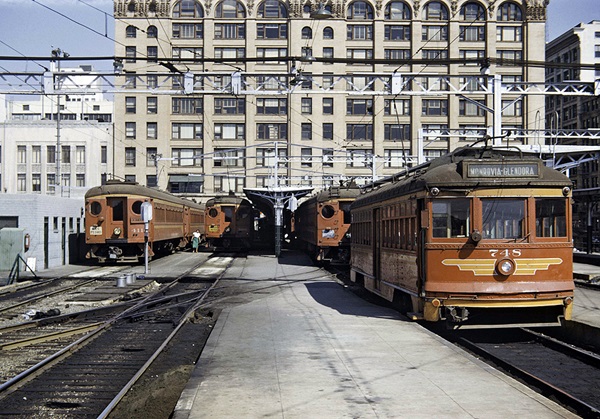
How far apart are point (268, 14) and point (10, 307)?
54593 mm

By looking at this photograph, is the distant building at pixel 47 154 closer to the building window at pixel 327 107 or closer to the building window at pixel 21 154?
the building window at pixel 21 154

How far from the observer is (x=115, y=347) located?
39.5ft

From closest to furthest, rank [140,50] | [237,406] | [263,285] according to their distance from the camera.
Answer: [237,406], [263,285], [140,50]

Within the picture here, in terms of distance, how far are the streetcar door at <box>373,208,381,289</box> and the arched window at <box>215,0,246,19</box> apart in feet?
176

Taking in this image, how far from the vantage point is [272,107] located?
67.0 m

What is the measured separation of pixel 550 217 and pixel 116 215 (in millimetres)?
21758

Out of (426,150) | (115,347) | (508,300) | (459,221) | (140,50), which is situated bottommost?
(115,347)

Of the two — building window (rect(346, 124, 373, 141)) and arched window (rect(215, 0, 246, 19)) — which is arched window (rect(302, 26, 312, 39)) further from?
building window (rect(346, 124, 373, 141))

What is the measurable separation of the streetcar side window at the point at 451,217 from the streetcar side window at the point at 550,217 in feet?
3.58

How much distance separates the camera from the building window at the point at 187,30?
6681 centimetres

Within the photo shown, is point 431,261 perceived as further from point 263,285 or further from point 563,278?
point 263,285

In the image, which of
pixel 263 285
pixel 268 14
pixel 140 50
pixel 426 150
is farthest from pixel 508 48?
pixel 263 285

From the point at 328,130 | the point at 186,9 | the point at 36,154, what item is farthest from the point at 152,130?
the point at 328,130

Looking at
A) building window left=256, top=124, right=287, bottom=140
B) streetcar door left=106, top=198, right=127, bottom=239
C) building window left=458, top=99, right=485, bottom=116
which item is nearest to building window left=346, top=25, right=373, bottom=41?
building window left=256, top=124, right=287, bottom=140
